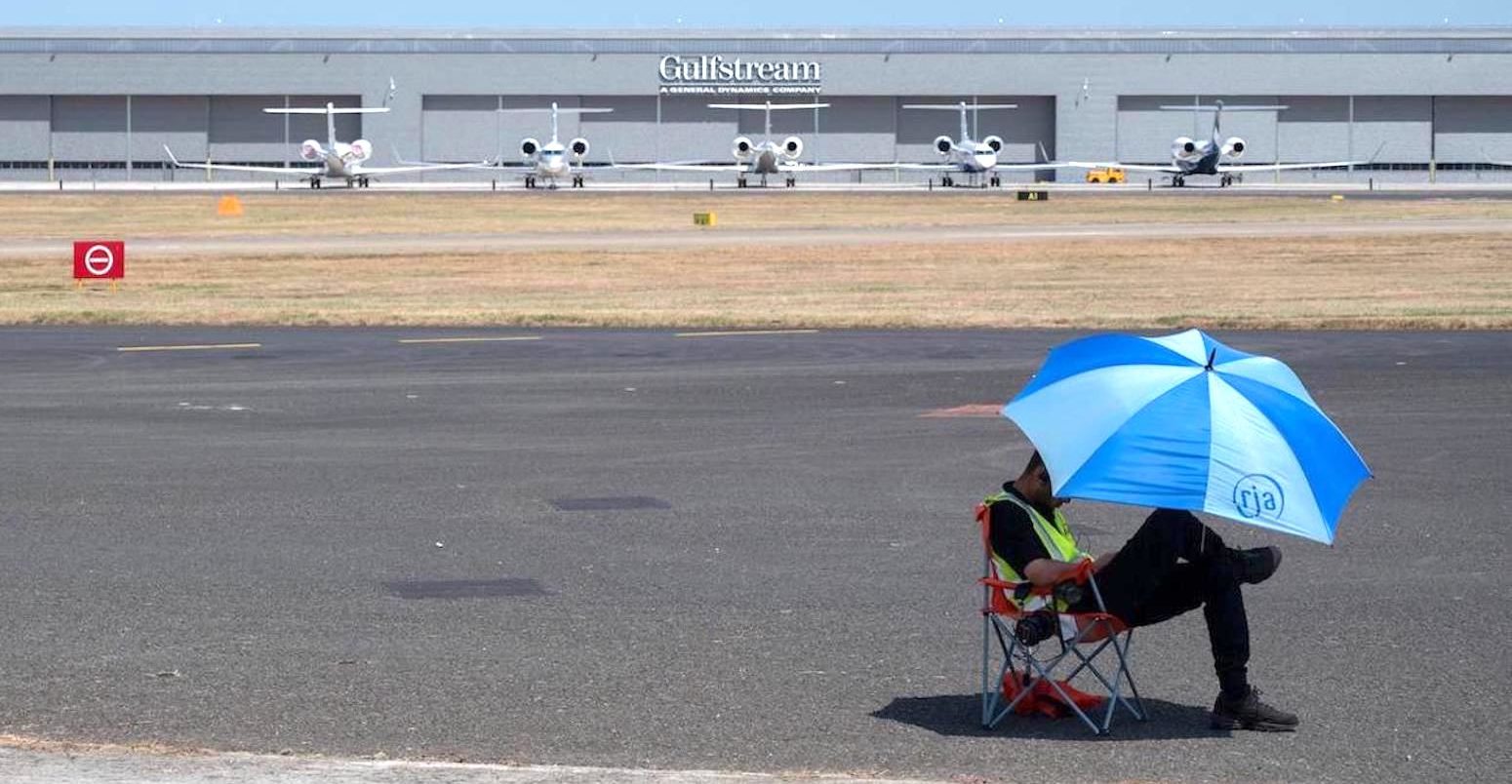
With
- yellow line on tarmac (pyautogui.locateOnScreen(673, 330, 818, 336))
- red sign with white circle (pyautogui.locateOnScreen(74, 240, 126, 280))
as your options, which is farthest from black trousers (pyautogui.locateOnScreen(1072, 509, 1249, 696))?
red sign with white circle (pyautogui.locateOnScreen(74, 240, 126, 280))

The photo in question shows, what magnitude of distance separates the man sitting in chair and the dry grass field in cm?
1942

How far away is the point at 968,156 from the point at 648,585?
89900mm

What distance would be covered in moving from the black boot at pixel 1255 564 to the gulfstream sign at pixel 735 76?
103209mm

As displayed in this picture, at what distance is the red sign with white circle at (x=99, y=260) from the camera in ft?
115

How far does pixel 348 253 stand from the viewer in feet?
146

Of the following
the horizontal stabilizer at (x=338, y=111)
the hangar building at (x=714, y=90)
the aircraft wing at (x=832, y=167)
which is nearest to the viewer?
the horizontal stabilizer at (x=338, y=111)

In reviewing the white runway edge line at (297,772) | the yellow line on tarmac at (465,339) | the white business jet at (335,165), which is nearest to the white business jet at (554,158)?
the white business jet at (335,165)

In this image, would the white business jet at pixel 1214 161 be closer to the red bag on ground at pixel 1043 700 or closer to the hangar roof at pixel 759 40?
the hangar roof at pixel 759 40

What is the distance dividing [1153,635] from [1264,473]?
2.44 meters

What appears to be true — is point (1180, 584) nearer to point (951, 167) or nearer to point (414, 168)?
point (414, 168)

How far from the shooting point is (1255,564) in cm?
775

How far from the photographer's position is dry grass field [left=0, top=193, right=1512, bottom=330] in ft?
93.6

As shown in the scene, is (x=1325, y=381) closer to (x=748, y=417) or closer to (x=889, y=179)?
(x=748, y=417)

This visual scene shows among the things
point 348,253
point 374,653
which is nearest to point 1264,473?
point 374,653
